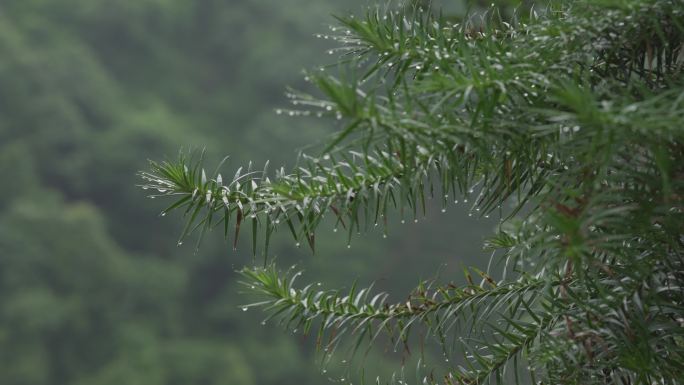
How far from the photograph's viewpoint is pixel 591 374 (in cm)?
91

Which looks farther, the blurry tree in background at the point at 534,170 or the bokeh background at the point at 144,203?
the bokeh background at the point at 144,203

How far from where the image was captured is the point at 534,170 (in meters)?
0.94

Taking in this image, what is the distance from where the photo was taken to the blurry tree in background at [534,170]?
75cm

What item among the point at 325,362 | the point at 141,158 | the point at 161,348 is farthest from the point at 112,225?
the point at 325,362

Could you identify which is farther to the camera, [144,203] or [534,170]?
[144,203]

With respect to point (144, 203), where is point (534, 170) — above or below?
below

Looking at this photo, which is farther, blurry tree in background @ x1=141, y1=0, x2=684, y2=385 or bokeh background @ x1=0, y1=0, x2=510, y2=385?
bokeh background @ x1=0, y1=0, x2=510, y2=385

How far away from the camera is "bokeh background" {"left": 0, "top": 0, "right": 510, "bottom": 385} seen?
43.2 ft

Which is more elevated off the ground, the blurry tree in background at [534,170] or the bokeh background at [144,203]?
the bokeh background at [144,203]

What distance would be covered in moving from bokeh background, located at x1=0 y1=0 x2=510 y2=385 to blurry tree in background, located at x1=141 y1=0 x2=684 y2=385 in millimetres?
9706

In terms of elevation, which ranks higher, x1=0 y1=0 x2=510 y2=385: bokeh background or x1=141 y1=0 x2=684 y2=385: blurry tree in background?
x1=0 y1=0 x2=510 y2=385: bokeh background

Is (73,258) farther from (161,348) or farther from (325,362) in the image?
(325,362)

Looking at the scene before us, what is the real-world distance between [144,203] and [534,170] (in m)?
14.6

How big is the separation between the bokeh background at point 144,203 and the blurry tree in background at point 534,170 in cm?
971
